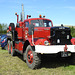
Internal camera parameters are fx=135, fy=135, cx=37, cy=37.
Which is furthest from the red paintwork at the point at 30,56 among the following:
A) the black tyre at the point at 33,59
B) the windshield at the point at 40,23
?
the windshield at the point at 40,23

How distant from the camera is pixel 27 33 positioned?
23.3ft

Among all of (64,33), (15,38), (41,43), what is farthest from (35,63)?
(15,38)

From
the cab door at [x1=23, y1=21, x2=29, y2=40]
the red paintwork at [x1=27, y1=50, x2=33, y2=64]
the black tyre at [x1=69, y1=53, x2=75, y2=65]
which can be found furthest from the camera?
the cab door at [x1=23, y1=21, x2=29, y2=40]

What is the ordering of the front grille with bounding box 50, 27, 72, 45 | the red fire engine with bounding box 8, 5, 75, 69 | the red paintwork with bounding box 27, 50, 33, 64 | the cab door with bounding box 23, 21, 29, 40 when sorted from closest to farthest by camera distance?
the red fire engine with bounding box 8, 5, 75, 69 < the red paintwork with bounding box 27, 50, 33, 64 < the front grille with bounding box 50, 27, 72, 45 < the cab door with bounding box 23, 21, 29, 40

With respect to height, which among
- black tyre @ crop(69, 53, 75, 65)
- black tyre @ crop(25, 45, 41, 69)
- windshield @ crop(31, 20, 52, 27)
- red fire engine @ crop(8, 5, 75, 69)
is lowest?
black tyre @ crop(69, 53, 75, 65)

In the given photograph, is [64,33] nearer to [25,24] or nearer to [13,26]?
[25,24]

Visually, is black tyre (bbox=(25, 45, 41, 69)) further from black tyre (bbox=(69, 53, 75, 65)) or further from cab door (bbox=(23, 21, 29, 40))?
black tyre (bbox=(69, 53, 75, 65))

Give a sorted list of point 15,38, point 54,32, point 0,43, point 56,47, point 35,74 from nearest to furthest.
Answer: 1. point 35,74
2. point 56,47
3. point 54,32
4. point 15,38
5. point 0,43

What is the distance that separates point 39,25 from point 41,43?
5.07 ft

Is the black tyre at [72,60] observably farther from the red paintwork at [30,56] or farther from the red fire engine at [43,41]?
the red paintwork at [30,56]

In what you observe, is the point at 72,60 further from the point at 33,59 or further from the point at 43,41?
the point at 33,59

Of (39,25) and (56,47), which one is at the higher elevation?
(39,25)

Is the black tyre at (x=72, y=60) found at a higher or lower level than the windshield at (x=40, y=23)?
lower

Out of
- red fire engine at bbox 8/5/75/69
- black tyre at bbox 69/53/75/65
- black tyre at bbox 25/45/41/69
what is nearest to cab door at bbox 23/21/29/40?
red fire engine at bbox 8/5/75/69
